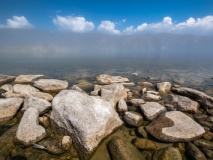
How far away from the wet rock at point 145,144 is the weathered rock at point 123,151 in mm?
286

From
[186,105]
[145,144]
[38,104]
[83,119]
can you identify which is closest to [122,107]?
[145,144]

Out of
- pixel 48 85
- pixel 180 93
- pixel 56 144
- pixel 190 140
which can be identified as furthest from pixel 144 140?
pixel 48 85

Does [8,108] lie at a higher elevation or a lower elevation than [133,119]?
higher

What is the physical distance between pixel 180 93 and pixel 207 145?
6941 mm

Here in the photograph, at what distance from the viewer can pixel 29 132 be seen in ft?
20.3

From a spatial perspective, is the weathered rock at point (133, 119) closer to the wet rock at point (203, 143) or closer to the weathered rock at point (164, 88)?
the wet rock at point (203, 143)

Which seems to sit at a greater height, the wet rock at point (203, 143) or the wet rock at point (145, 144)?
the wet rock at point (203, 143)

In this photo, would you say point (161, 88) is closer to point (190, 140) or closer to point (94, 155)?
point (190, 140)

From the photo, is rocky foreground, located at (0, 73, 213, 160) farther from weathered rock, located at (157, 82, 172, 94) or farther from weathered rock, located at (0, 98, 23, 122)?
weathered rock, located at (157, 82, 172, 94)

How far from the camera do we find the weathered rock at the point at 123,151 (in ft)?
17.5

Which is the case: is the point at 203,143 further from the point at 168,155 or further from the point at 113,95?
the point at 113,95

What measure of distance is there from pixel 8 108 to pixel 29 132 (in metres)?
3.16

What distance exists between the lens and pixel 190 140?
20.5 ft

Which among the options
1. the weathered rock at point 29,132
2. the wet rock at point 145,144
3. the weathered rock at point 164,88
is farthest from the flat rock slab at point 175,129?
the weathered rock at point 164,88
